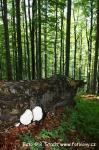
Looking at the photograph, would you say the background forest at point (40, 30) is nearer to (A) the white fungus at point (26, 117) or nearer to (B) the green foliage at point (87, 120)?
(B) the green foliage at point (87, 120)

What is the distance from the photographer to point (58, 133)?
6.46 metres

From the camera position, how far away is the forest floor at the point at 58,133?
5.76 meters

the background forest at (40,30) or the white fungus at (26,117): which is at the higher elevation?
the background forest at (40,30)

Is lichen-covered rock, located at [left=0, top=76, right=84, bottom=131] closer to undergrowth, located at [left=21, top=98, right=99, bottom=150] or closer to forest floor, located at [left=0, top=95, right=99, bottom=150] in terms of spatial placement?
forest floor, located at [left=0, top=95, right=99, bottom=150]

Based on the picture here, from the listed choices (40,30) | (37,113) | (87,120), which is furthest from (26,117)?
(40,30)

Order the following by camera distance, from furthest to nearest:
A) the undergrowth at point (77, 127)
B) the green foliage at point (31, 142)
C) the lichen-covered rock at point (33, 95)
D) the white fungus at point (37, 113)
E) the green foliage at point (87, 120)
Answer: the green foliage at point (87, 120)
the white fungus at point (37, 113)
the lichen-covered rock at point (33, 95)
the undergrowth at point (77, 127)
the green foliage at point (31, 142)

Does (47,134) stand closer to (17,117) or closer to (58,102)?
(17,117)

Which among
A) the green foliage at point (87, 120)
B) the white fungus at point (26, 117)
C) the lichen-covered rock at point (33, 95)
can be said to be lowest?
the green foliage at point (87, 120)

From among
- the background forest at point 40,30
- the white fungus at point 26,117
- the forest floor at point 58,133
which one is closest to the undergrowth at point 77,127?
the forest floor at point 58,133

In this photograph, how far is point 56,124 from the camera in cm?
680

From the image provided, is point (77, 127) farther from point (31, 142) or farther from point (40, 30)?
point (40, 30)

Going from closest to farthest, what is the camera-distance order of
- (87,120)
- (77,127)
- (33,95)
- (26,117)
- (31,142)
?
(31,142) → (26,117) → (33,95) → (77,127) → (87,120)

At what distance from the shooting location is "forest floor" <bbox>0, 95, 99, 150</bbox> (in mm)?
5759

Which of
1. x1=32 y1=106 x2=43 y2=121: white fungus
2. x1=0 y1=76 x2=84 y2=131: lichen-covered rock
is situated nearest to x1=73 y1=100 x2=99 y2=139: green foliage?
x1=0 y1=76 x2=84 y2=131: lichen-covered rock
